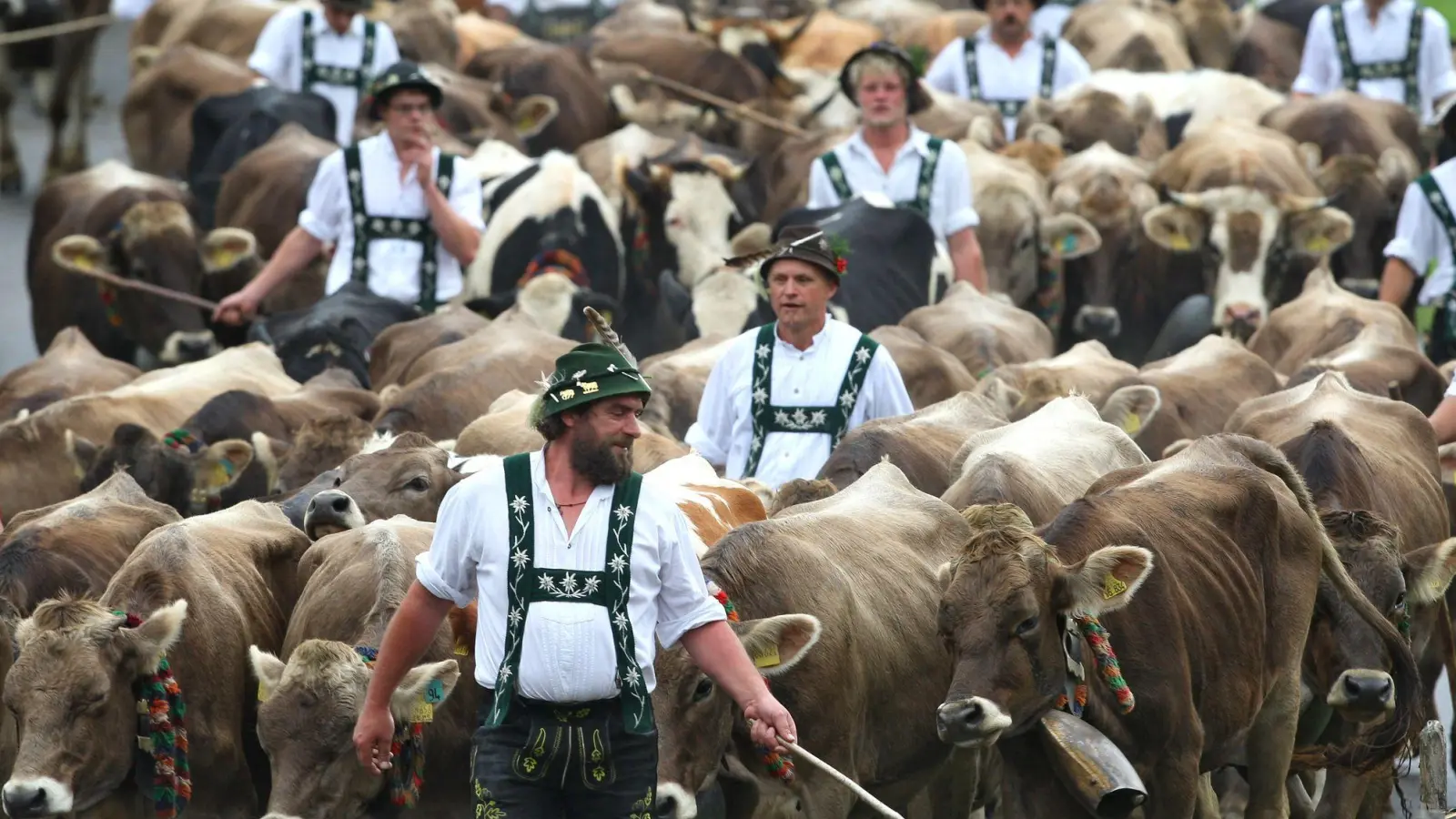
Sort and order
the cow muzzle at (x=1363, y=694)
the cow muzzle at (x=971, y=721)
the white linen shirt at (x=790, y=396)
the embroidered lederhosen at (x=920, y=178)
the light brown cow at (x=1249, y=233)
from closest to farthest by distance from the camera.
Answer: the cow muzzle at (x=971, y=721) → the cow muzzle at (x=1363, y=694) → the white linen shirt at (x=790, y=396) → the embroidered lederhosen at (x=920, y=178) → the light brown cow at (x=1249, y=233)

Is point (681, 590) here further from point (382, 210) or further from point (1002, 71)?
point (1002, 71)

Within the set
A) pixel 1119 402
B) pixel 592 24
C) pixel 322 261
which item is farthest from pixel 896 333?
pixel 592 24

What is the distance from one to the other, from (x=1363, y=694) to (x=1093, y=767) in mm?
1364

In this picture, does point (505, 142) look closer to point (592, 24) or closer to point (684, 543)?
point (592, 24)

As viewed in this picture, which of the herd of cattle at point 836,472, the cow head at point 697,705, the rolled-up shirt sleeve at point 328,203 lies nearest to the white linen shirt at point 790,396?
the herd of cattle at point 836,472

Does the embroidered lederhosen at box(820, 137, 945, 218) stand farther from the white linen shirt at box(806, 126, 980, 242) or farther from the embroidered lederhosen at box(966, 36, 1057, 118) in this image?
the embroidered lederhosen at box(966, 36, 1057, 118)

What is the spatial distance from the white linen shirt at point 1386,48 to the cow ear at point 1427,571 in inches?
360

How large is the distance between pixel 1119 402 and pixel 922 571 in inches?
111

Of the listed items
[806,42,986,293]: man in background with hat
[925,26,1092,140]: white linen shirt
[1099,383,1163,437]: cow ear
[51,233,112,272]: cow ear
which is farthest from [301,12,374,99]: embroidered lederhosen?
[1099,383,1163,437]: cow ear

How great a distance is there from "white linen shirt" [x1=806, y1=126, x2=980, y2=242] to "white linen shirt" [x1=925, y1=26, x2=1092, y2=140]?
4201 millimetres

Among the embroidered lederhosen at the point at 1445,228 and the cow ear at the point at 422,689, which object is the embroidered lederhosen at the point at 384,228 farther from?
the cow ear at the point at 422,689

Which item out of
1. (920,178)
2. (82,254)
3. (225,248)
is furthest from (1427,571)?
(82,254)

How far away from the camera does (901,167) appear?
12.1 meters

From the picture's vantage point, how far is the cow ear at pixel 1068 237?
13578 mm
